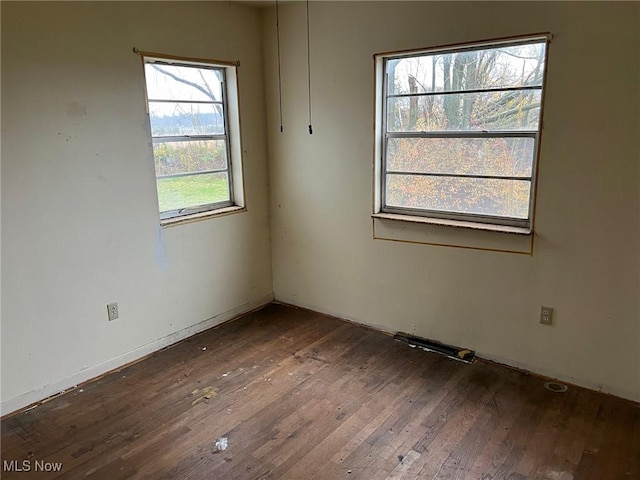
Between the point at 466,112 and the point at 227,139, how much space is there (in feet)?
5.91

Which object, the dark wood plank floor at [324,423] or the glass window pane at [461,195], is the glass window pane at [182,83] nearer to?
the glass window pane at [461,195]

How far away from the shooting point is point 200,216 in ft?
11.2

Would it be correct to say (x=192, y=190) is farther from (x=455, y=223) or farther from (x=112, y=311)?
(x=455, y=223)

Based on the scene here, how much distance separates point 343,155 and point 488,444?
82.7 inches

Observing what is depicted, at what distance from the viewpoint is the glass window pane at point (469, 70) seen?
261 centimetres

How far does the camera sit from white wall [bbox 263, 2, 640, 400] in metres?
2.41

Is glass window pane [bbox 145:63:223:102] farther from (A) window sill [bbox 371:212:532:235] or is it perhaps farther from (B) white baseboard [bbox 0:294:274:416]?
(B) white baseboard [bbox 0:294:274:416]

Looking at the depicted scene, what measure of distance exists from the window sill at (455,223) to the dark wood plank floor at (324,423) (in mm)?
896

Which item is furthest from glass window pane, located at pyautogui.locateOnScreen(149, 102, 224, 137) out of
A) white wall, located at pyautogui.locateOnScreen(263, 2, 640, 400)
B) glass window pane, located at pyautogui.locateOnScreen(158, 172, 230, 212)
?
white wall, located at pyautogui.locateOnScreen(263, 2, 640, 400)

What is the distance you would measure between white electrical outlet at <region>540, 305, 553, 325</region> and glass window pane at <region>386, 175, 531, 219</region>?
57cm

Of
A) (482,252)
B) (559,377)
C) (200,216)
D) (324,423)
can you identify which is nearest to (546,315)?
(559,377)

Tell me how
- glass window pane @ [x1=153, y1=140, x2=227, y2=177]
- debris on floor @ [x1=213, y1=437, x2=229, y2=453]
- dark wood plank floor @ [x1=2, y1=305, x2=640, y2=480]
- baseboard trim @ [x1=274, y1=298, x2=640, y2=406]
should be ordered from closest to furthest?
dark wood plank floor @ [x1=2, y1=305, x2=640, y2=480]
debris on floor @ [x1=213, y1=437, x2=229, y2=453]
baseboard trim @ [x1=274, y1=298, x2=640, y2=406]
glass window pane @ [x1=153, y1=140, x2=227, y2=177]

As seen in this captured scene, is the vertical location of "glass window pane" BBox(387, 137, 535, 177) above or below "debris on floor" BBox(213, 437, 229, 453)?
above

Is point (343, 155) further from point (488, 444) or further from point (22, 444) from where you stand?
point (22, 444)
